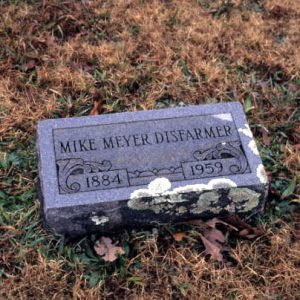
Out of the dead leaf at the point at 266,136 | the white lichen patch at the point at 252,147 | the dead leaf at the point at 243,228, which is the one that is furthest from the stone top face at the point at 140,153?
the dead leaf at the point at 266,136

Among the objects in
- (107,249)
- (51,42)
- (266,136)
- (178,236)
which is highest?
(266,136)

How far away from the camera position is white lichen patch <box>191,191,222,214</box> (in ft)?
8.87

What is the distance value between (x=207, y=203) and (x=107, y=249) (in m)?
0.54

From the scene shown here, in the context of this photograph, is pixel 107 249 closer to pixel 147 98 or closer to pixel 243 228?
pixel 243 228

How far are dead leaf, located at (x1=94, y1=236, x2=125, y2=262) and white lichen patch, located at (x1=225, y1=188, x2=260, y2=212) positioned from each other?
23.3 inches

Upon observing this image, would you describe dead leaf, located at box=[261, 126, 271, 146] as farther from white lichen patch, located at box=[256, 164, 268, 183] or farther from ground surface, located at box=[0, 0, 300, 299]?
white lichen patch, located at box=[256, 164, 268, 183]

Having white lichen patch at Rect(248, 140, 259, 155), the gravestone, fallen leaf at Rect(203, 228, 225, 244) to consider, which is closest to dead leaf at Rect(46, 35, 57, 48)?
the gravestone

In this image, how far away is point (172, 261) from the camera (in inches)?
108

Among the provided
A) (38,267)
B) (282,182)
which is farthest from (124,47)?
(38,267)

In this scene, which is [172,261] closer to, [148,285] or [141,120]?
[148,285]

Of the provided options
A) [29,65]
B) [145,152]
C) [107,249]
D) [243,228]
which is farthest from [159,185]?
[29,65]

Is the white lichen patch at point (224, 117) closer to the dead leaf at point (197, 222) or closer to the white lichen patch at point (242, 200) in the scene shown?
the white lichen patch at point (242, 200)

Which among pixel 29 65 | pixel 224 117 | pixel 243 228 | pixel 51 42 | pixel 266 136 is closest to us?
pixel 243 228

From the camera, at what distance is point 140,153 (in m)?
2.78
